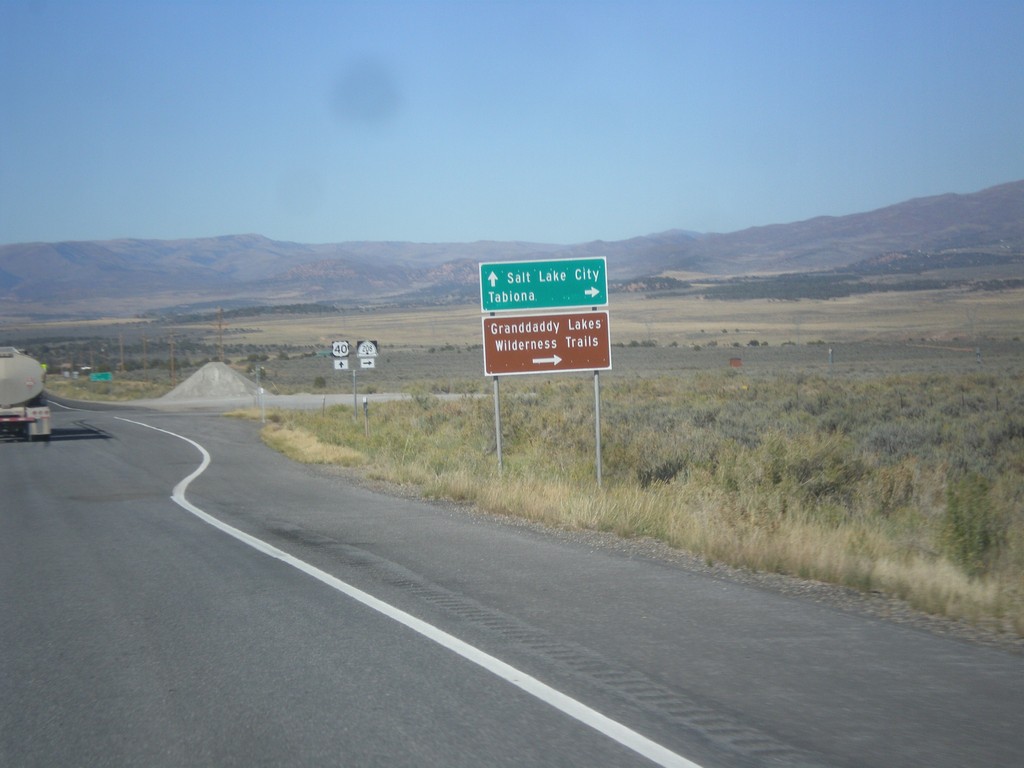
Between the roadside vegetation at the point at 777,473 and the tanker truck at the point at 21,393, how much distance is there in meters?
6.75

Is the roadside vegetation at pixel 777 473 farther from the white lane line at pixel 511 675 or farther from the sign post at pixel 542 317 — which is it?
the white lane line at pixel 511 675

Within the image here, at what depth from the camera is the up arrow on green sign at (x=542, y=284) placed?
16594 mm

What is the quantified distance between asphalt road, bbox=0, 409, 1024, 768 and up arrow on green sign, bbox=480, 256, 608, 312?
6.02 metres

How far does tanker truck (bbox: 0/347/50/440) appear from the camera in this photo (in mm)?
29859

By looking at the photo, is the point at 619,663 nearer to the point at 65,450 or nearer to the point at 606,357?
the point at 606,357

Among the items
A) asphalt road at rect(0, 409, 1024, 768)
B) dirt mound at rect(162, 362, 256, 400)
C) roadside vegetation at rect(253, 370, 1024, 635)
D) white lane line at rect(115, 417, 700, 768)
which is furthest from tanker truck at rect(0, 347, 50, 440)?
dirt mound at rect(162, 362, 256, 400)

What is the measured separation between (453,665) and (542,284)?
1088cm

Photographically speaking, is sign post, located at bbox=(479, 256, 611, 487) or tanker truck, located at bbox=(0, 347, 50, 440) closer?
sign post, located at bbox=(479, 256, 611, 487)

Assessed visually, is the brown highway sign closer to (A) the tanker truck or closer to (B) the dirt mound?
(A) the tanker truck

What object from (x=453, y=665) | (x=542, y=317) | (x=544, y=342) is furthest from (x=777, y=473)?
(x=453, y=665)

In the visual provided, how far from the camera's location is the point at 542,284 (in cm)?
1677

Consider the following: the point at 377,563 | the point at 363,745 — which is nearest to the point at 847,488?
the point at 377,563

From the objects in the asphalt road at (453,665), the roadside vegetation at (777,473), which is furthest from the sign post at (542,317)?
the asphalt road at (453,665)

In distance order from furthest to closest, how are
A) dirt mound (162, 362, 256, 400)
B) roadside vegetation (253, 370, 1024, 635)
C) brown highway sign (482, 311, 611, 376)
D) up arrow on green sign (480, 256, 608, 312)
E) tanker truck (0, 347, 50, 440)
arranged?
1. dirt mound (162, 362, 256, 400)
2. tanker truck (0, 347, 50, 440)
3. up arrow on green sign (480, 256, 608, 312)
4. brown highway sign (482, 311, 611, 376)
5. roadside vegetation (253, 370, 1024, 635)
